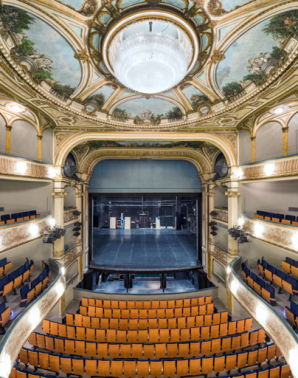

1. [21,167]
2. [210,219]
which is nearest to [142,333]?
[21,167]

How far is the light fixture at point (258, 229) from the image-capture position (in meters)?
Answer: 8.13

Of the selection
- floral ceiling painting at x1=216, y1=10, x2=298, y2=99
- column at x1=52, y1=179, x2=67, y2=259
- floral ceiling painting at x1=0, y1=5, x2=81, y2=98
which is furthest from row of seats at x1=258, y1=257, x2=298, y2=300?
floral ceiling painting at x1=0, y1=5, x2=81, y2=98

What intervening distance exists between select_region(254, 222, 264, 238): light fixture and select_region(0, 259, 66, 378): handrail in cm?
832

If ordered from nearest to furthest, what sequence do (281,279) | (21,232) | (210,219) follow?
(281,279)
(21,232)
(210,219)

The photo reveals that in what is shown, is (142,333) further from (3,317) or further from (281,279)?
(281,279)

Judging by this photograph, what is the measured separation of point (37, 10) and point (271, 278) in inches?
414

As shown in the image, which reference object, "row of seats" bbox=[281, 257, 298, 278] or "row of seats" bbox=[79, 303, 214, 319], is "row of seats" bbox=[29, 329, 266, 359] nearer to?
"row of seats" bbox=[79, 303, 214, 319]

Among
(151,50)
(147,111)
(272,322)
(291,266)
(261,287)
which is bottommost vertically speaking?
(272,322)

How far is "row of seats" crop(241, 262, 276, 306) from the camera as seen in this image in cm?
648

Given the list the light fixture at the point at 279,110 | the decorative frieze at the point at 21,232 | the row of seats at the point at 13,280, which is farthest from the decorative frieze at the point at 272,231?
the row of seats at the point at 13,280

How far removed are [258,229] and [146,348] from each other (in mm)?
6093

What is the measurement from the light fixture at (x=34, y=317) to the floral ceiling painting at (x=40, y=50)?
22.6ft

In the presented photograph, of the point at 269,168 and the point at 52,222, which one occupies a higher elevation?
the point at 269,168

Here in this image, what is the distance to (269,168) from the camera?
7.69 meters
